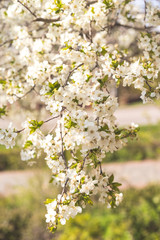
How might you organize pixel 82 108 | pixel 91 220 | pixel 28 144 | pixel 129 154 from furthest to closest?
pixel 129 154 → pixel 91 220 → pixel 28 144 → pixel 82 108

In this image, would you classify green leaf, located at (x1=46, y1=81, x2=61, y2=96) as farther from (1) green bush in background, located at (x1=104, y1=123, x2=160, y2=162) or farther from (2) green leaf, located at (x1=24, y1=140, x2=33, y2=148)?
(1) green bush in background, located at (x1=104, y1=123, x2=160, y2=162)

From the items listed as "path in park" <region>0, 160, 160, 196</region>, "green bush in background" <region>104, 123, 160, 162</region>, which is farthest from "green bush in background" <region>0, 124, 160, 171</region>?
"path in park" <region>0, 160, 160, 196</region>

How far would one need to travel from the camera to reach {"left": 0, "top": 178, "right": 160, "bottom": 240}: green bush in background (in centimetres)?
459

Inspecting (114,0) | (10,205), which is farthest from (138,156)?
(114,0)

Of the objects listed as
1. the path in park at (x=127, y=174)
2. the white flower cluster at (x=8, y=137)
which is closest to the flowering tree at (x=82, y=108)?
the white flower cluster at (x=8, y=137)

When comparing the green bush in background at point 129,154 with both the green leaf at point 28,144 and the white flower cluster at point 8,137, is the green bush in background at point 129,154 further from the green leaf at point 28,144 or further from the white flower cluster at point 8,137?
the white flower cluster at point 8,137

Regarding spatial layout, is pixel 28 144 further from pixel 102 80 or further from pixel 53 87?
pixel 102 80

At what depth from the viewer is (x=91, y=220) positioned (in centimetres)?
479

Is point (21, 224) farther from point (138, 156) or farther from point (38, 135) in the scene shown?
point (138, 156)

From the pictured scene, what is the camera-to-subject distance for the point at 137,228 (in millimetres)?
4824

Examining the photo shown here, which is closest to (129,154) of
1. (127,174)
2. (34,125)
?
(127,174)

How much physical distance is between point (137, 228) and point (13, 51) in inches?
136

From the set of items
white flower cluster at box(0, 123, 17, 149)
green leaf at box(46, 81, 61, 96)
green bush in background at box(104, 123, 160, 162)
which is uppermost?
green leaf at box(46, 81, 61, 96)

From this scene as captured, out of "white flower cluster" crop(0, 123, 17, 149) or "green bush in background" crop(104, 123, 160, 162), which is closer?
"white flower cluster" crop(0, 123, 17, 149)
